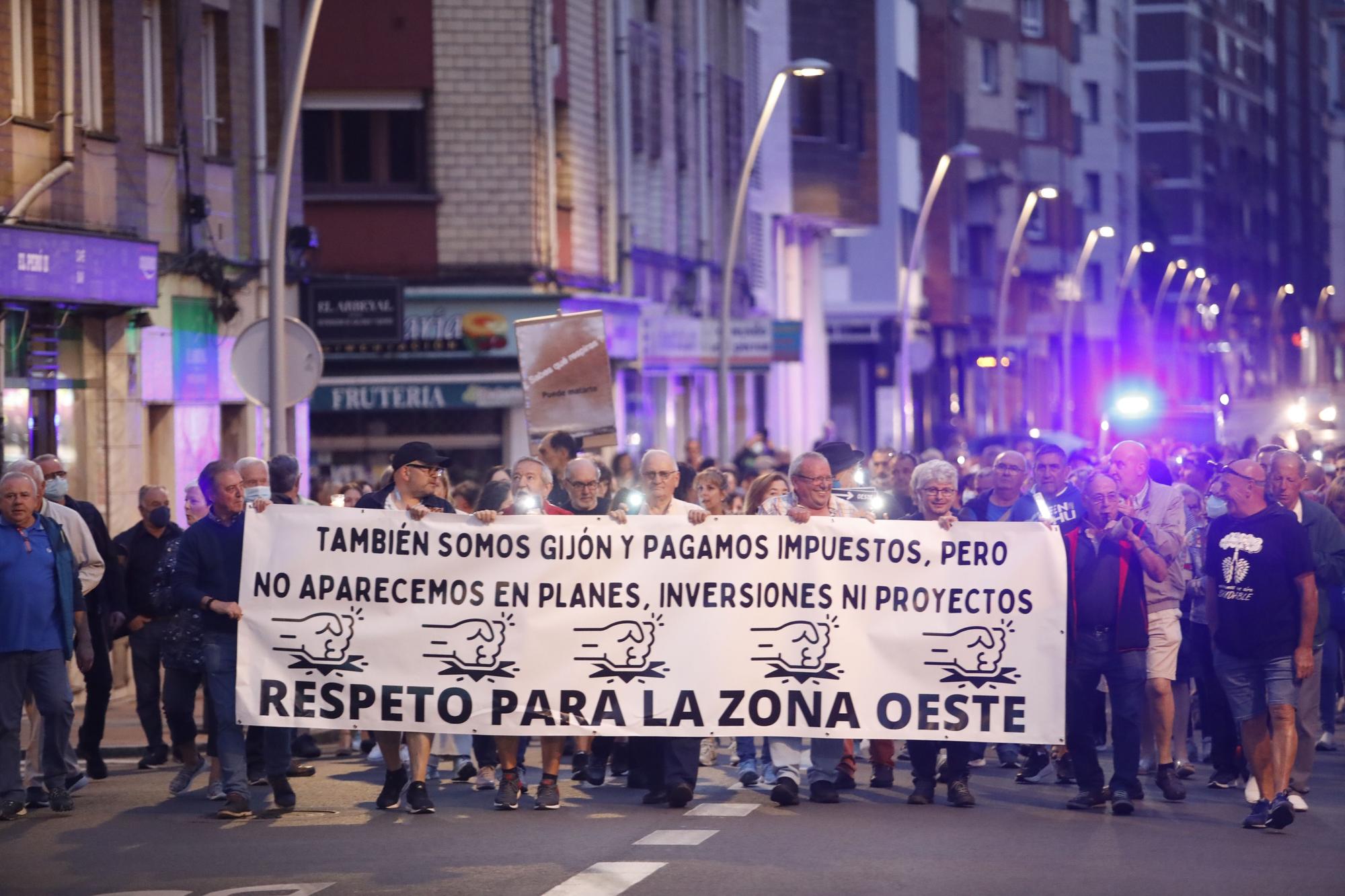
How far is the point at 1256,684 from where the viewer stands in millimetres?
13062

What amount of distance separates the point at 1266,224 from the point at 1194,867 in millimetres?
138773

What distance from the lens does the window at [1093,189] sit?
102625 millimetres

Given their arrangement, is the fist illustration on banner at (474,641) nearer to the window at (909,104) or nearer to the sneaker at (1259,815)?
the sneaker at (1259,815)

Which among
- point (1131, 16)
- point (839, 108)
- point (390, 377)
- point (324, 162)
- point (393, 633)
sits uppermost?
point (1131, 16)

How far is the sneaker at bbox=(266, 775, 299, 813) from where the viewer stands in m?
13.7

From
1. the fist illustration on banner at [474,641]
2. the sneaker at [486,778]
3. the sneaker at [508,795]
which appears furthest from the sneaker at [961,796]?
the sneaker at [486,778]

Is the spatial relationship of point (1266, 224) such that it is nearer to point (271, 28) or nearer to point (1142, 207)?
point (1142, 207)

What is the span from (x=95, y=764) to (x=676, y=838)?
15.4ft

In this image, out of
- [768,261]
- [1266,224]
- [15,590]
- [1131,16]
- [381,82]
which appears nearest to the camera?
[15,590]

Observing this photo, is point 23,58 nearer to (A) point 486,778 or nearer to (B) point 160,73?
(B) point 160,73

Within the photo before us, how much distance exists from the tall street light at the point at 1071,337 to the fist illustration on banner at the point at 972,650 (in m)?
64.1

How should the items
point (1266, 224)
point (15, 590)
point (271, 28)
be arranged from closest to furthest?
point (15, 590)
point (271, 28)
point (1266, 224)

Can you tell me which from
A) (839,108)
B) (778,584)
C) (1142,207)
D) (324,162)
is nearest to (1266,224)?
(1142,207)

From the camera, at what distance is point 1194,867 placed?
11438mm
